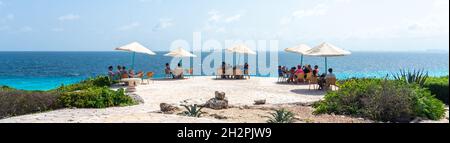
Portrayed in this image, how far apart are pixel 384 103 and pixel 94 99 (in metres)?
7.79

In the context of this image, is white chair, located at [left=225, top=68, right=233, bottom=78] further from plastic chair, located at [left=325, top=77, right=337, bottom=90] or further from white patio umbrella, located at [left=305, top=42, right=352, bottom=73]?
plastic chair, located at [left=325, top=77, right=337, bottom=90]

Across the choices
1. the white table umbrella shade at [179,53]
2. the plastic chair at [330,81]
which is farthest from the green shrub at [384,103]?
the white table umbrella shade at [179,53]

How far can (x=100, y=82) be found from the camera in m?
19.0

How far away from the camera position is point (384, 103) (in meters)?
10.9

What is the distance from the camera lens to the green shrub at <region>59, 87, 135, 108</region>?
481 inches

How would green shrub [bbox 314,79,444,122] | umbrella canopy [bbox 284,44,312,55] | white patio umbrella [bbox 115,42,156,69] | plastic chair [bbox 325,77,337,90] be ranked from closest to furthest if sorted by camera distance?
green shrub [bbox 314,79,444,122]
plastic chair [bbox 325,77,337,90]
white patio umbrella [bbox 115,42,156,69]
umbrella canopy [bbox 284,44,312,55]

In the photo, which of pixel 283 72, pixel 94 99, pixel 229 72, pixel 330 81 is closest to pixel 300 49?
pixel 283 72

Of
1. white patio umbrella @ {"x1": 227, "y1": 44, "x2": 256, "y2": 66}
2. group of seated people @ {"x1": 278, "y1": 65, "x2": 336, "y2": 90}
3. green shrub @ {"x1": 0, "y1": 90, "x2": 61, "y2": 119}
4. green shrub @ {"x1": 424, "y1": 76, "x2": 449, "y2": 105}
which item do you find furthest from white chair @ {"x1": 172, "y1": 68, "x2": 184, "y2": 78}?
green shrub @ {"x1": 424, "y1": 76, "x2": 449, "y2": 105}

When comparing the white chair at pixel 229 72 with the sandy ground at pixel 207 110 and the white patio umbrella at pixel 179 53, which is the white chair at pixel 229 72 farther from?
the sandy ground at pixel 207 110

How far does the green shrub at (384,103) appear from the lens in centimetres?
1084

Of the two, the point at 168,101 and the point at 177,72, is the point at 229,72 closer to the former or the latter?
the point at 177,72

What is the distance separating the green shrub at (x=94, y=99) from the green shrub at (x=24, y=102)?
301mm

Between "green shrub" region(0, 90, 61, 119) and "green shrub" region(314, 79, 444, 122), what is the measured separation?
713cm
